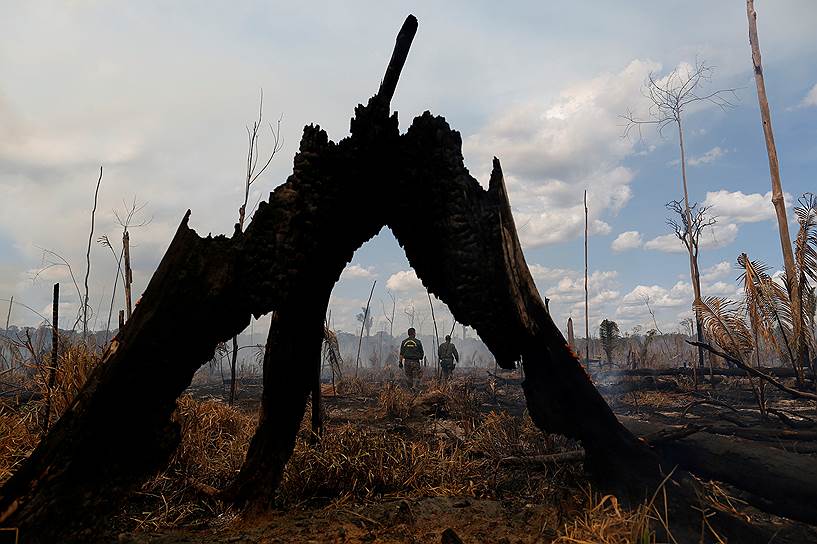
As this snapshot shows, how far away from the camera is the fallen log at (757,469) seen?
323 cm

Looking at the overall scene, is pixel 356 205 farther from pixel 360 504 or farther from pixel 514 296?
pixel 360 504

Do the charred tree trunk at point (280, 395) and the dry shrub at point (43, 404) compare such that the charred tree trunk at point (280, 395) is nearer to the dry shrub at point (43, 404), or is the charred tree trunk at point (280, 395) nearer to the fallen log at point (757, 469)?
the dry shrub at point (43, 404)

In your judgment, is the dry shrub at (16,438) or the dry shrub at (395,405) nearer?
the dry shrub at (16,438)

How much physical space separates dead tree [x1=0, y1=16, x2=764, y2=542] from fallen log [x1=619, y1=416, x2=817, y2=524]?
723 millimetres

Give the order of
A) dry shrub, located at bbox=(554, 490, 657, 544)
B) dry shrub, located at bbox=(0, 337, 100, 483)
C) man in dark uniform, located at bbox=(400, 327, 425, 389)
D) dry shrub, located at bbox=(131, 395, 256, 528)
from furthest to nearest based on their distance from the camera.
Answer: man in dark uniform, located at bbox=(400, 327, 425, 389)
dry shrub, located at bbox=(0, 337, 100, 483)
dry shrub, located at bbox=(131, 395, 256, 528)
dry shrub, located at bbox=(554, 490, 657, 544)

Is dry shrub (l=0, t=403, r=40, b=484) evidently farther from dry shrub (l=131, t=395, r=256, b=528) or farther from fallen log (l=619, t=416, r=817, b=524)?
fallen log (l=619, t=416, r=817, b=524)

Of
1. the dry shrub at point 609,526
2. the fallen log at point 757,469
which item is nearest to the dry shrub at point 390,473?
the dry shrub at point 609,526

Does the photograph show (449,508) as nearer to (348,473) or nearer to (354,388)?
(348,473)

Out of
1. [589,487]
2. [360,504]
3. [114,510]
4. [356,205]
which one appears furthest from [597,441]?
[114,510]

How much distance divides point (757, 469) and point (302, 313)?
3.42m

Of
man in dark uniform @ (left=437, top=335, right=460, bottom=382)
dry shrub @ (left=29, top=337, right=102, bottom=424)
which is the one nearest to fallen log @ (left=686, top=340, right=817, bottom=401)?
dry shrub @ (left=29, top=337, right=102, bottom=424)

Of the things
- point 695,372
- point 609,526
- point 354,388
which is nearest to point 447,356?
point 354,388

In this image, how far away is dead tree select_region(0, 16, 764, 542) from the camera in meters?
2.37

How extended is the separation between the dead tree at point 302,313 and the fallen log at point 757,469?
2.37 feet
